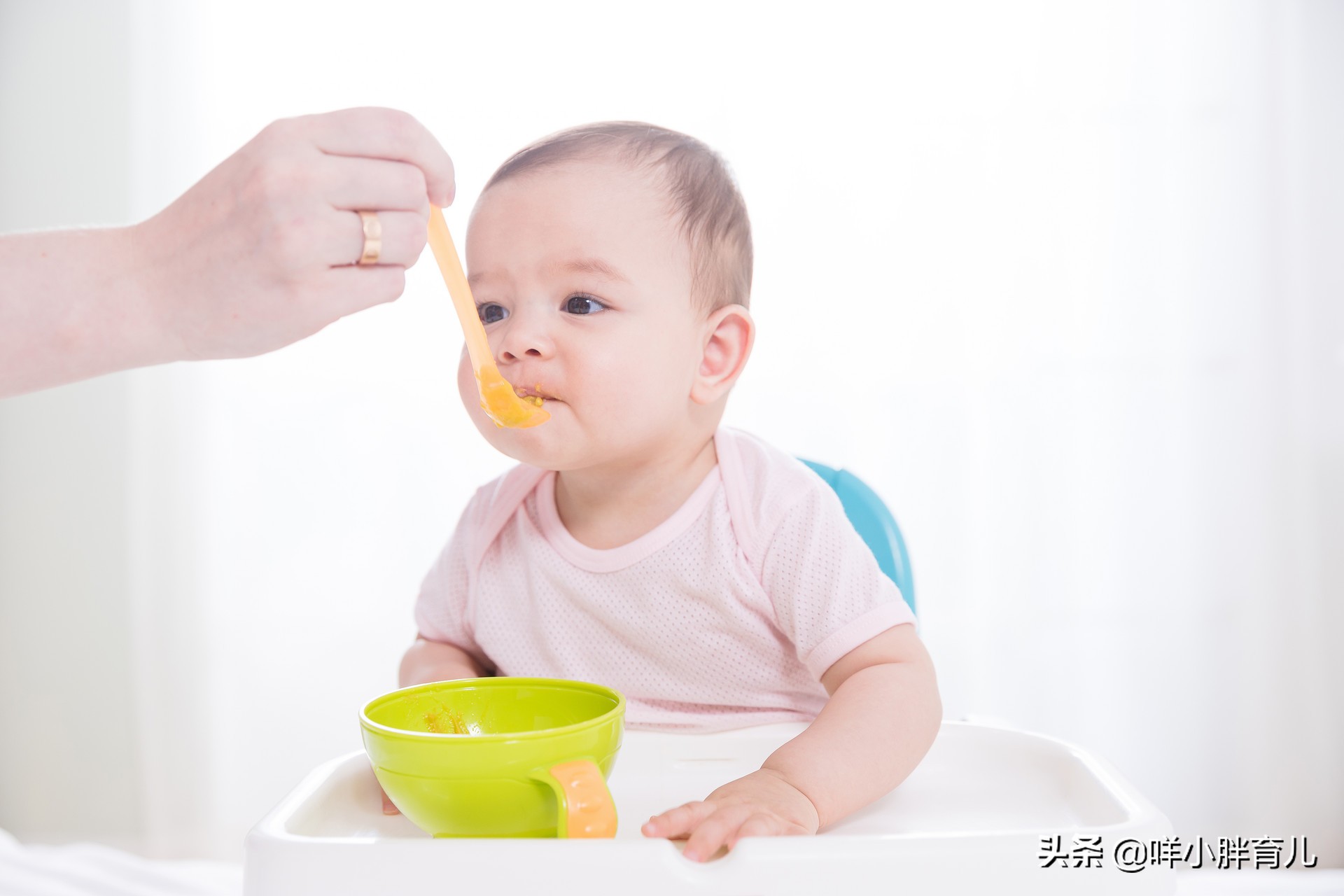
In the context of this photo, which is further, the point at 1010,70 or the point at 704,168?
the point at 1010,70

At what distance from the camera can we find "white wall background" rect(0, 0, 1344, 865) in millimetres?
1952

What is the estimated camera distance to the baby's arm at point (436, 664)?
90cm

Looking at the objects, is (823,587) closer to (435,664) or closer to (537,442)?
(537,442)

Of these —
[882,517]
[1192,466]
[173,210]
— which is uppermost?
[173,210]

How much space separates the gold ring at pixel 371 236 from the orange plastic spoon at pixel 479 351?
5cm

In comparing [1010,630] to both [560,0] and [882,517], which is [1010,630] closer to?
[882,517]

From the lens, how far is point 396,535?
6.61 ft

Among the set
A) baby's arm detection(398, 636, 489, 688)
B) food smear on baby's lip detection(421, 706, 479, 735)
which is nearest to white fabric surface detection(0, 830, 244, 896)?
baby's arm detection(398, 636, 489, 688)

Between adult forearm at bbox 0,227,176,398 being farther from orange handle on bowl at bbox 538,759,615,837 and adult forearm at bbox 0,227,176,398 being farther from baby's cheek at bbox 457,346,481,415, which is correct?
orange handle on bowl at bbox 538,759,615,837

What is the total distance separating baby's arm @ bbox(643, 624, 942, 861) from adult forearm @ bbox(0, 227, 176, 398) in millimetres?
428

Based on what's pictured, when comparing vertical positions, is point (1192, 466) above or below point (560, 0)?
below

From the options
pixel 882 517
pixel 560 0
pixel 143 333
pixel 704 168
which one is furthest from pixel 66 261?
pixel 560 0

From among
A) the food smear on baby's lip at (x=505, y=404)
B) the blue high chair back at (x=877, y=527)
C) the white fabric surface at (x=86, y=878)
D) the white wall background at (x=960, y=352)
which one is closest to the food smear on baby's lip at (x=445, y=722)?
the food smear on baby's lip at (x=505, y=404)

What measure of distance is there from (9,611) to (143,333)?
1743 millimetres
